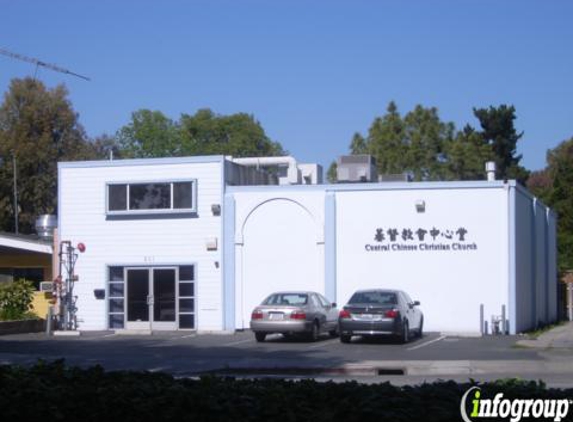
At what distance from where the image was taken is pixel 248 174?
36.1 metres

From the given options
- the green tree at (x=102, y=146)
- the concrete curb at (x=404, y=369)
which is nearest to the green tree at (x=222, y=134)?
the green tree at (x=102, y=146)

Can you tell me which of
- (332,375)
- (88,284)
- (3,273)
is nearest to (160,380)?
(332,375)

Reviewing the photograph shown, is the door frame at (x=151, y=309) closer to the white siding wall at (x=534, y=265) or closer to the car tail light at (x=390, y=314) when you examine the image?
the car tail light at (x=390, y=314)

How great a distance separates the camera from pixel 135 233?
3344cm

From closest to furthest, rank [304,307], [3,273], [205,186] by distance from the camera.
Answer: [304,307]
[205,186]
[3,273]

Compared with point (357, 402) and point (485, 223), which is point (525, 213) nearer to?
point (485, 223)

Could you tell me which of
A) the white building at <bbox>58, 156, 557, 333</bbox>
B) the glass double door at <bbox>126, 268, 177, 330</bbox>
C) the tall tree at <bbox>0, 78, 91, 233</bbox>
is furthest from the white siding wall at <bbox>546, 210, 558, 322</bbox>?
the tall tree at <bbox>0, 78, 91, 233</bbox>

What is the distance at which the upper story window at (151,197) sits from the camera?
32938mm

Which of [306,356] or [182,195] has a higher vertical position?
[182,195]

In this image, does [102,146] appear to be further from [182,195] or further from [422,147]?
[182,195]

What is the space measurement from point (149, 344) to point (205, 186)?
287 inches

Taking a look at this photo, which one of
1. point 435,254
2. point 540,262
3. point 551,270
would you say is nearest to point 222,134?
point 551,270

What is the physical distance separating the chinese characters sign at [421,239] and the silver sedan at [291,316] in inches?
154

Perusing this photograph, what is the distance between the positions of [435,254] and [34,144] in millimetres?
37432
